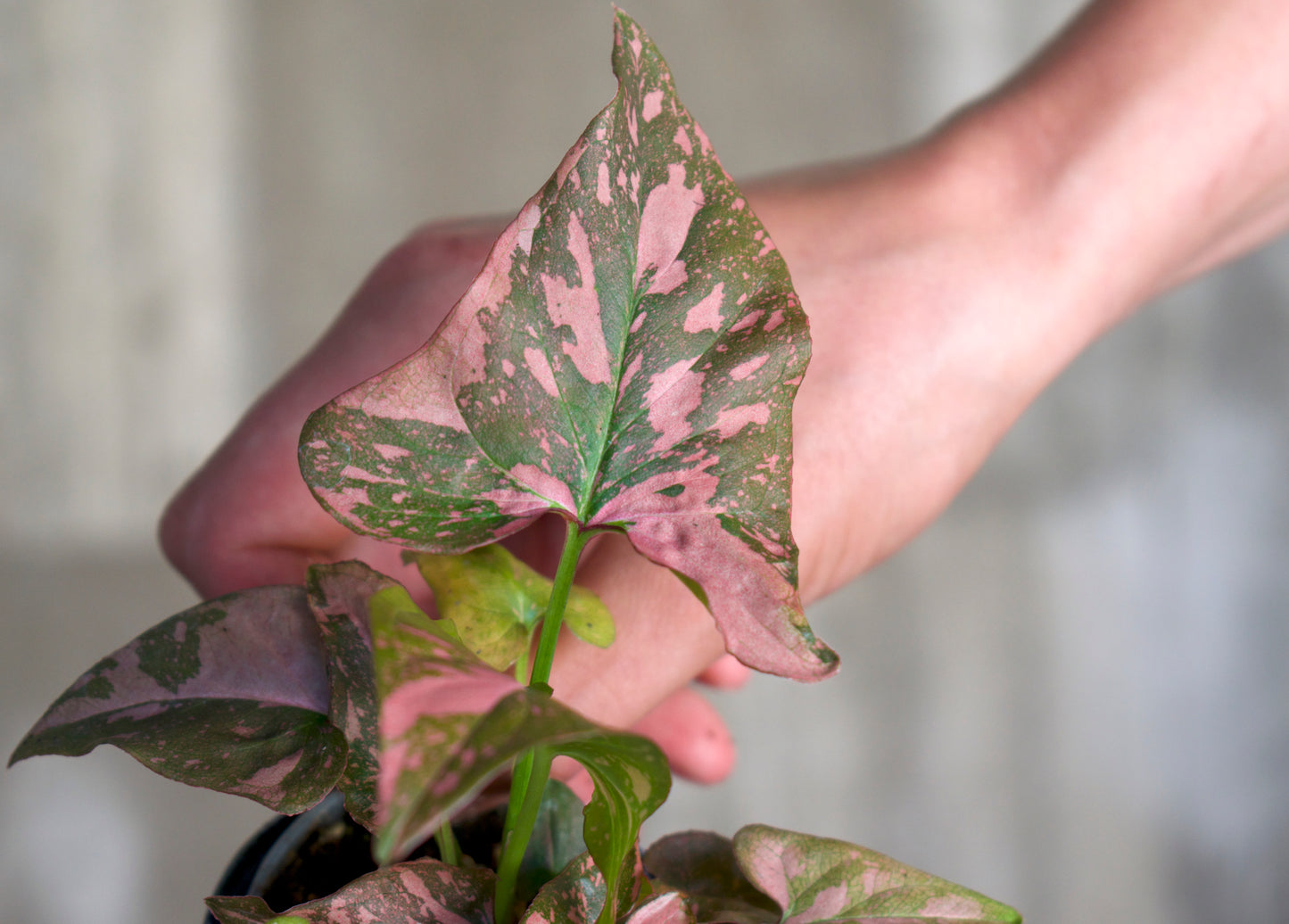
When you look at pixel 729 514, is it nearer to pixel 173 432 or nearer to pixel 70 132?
pixel 173 432

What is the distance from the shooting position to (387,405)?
8.0 inches

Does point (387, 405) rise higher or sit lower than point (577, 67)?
lower

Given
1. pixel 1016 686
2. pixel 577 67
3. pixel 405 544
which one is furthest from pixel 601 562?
pixel 577 67

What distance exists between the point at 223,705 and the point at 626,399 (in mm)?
112

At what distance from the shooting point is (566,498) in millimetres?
214

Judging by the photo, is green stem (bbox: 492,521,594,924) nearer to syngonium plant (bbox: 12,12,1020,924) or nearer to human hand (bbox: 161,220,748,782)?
syngonium plant (bbox: 12,12,1020,924)

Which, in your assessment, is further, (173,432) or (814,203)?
(173,432)

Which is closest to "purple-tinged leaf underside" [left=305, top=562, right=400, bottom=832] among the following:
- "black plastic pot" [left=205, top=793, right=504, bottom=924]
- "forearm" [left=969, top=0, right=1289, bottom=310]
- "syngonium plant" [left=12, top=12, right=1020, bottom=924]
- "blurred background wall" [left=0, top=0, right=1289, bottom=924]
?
"syngonium plant" [left=12, top=12, right=1020, bottom=924]

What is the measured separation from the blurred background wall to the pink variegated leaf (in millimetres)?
680

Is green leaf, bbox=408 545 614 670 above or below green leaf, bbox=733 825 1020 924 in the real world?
above

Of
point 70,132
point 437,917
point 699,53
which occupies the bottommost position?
point 437,917

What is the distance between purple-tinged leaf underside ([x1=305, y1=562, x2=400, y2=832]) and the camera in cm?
21

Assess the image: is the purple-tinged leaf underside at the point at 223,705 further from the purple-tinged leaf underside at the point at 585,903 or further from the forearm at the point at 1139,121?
the forearm at the point at 1139,121

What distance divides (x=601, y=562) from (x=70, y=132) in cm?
Result: 81
